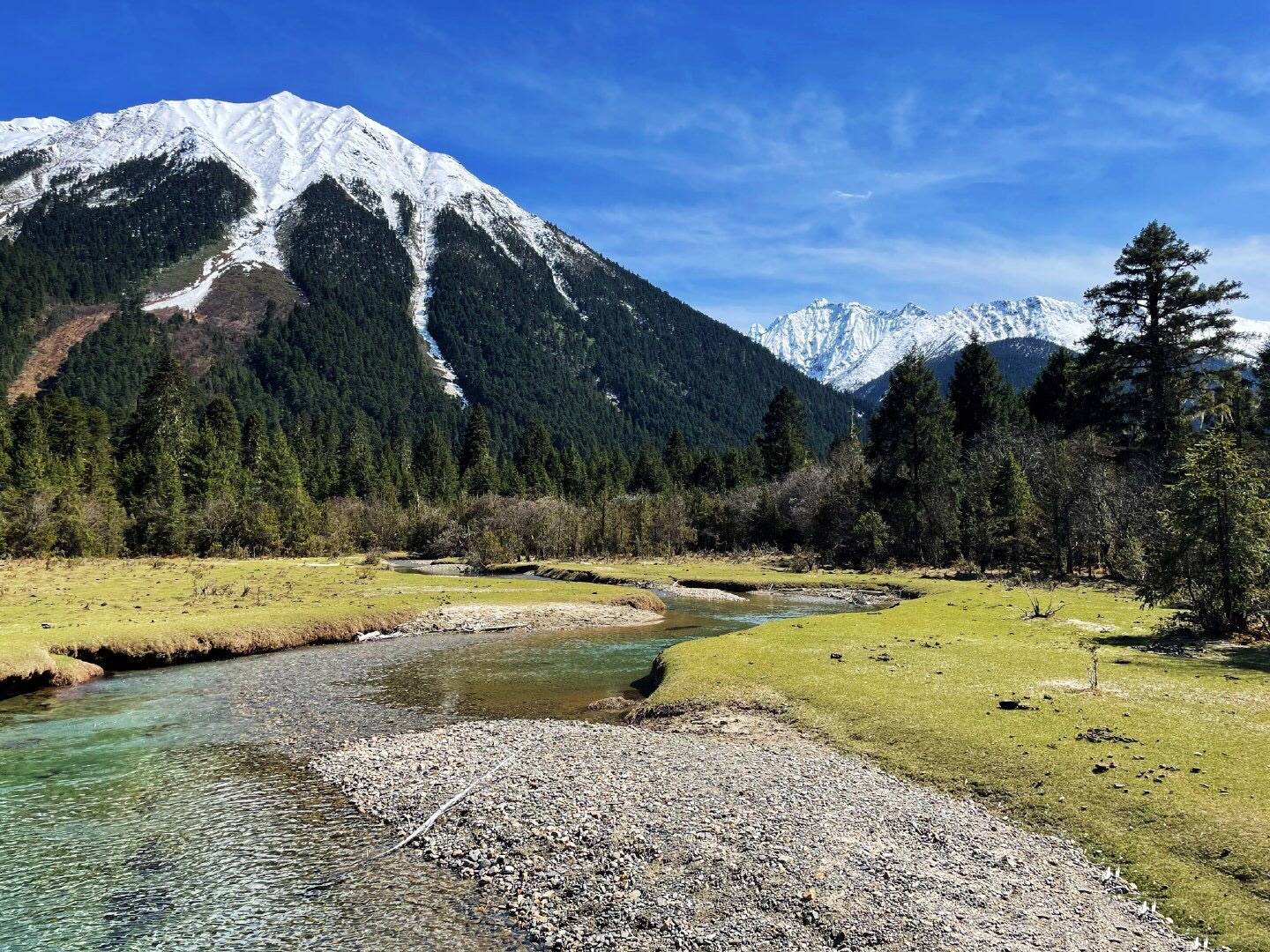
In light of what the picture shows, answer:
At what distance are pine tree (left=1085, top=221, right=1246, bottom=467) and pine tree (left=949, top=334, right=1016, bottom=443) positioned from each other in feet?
134

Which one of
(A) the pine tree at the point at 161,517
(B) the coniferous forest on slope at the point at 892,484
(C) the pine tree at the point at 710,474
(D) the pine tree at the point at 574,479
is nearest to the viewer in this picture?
(B) the coniferous forest on slope at the point at 892,484

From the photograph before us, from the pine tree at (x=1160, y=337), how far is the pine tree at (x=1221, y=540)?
91.1 feet

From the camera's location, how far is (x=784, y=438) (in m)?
138

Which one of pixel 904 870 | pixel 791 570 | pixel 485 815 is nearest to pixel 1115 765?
pixel 904 870

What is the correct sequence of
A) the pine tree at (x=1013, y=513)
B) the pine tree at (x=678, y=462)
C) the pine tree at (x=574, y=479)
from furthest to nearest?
the pine tree at (x=678, y=462), the pine tree at (x=574, y=479), the pine tree at (x=1013, y=513)

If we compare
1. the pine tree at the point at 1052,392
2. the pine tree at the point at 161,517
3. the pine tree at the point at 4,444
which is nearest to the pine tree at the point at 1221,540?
the pine tree at the point at 1052,392

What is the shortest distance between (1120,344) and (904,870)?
198 feet

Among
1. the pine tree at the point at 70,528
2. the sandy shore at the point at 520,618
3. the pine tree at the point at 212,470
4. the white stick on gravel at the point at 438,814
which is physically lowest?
the sandy shore at the point at 520,618

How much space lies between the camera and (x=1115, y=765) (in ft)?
49.8

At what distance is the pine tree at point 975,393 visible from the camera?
101m

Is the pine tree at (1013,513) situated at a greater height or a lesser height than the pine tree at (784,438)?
lesser

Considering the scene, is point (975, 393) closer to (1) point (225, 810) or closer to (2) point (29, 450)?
(1) point (225, 810)

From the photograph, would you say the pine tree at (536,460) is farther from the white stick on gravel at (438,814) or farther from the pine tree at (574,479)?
the white stick on gravel at (438,814)

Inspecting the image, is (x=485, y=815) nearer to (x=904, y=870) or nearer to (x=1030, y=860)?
(x=904, y=870)
